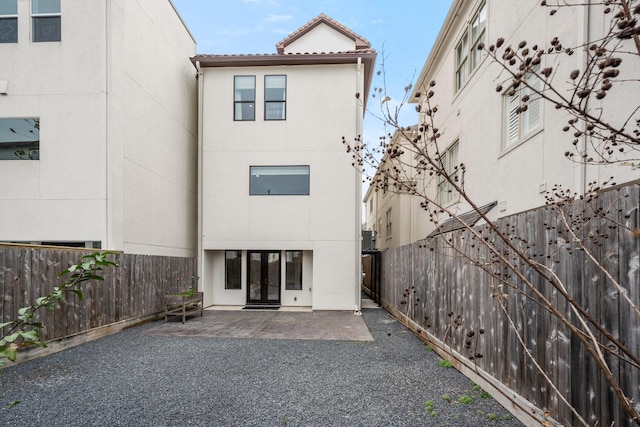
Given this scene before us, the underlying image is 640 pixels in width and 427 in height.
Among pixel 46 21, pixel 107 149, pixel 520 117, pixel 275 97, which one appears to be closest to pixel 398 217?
pixel 275 97

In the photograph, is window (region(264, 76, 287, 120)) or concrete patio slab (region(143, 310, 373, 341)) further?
window (region(264, 76, 287, 120))

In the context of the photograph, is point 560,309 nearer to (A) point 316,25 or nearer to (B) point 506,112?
(B) point 506,112

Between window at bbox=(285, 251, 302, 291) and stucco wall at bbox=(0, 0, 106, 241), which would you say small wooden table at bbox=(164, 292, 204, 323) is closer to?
stucco wall at bbox=(0, 0, 106, 241)

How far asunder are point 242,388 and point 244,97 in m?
9.75

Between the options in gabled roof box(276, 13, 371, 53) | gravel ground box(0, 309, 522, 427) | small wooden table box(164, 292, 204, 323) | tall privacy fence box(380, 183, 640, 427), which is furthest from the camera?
gabled roof box(276, 13, 371, 53)

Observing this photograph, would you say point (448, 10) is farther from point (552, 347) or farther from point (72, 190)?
point (72, 190)

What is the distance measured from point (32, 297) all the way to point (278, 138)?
7.79 metres

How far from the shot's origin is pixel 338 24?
1301 cm

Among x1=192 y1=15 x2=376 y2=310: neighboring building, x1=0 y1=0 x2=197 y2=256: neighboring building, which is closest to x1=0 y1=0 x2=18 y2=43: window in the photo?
Result: x1=0 y1=0 x2=197 y2=256: neighboring building

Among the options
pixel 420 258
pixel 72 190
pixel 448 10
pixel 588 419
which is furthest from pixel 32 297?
A: pixel 448 10

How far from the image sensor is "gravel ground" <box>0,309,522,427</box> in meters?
3.72

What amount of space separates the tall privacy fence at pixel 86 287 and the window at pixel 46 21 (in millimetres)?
5613

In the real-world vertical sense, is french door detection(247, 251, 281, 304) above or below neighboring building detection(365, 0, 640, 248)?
below

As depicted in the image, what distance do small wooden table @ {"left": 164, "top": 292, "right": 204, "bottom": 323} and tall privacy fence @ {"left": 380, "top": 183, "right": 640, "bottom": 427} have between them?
22.5 feet
